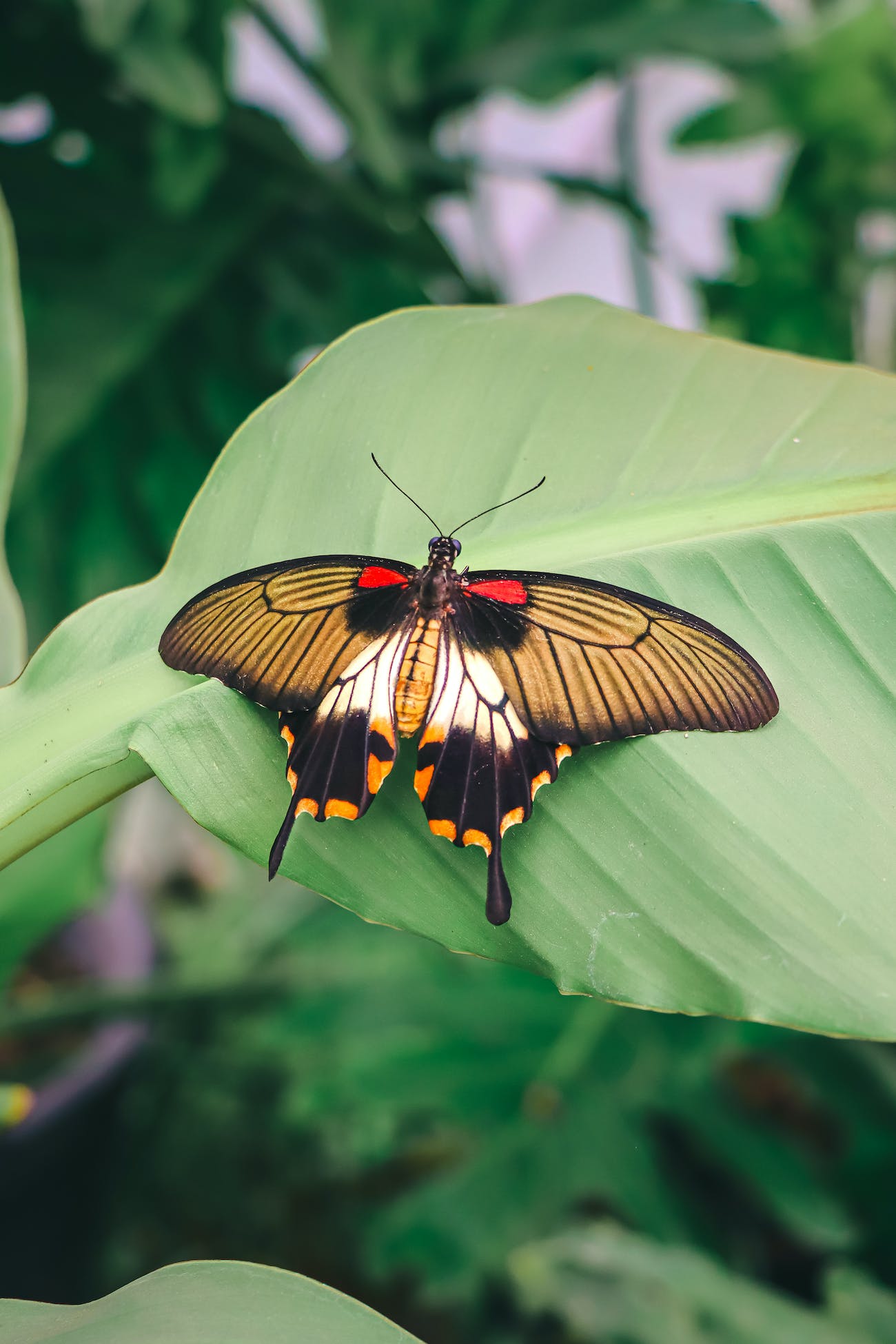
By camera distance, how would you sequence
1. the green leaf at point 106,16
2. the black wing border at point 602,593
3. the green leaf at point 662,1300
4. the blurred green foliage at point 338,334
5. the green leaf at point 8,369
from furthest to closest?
the blurred green foliage at point 338,334 < the green leaf at point 662,1300 < the green leaf at point 106,16 < the green leaf at point 8,369 < the black wing border at point 602,593

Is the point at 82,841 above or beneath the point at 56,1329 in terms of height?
above

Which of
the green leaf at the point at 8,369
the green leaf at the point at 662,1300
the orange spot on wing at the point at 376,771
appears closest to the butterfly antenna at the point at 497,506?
the orange spot on wing at the point at 376,771

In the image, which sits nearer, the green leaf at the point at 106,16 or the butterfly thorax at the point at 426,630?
the butterfly thorax at the point at 426,630

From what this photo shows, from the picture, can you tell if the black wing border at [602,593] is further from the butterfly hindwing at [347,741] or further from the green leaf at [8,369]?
the green leaf at [8,369]

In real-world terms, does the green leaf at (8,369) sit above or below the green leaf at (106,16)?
below

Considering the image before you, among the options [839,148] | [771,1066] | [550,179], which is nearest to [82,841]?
[550,179]

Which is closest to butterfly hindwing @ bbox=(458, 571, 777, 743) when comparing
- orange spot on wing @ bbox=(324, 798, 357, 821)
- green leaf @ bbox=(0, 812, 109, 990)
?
orange spot on wing @ bbox=(324, 798, 357, 821)

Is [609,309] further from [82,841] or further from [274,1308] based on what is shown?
[82,841]
